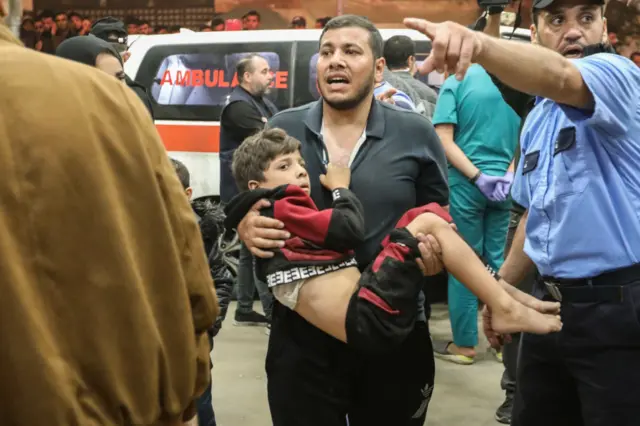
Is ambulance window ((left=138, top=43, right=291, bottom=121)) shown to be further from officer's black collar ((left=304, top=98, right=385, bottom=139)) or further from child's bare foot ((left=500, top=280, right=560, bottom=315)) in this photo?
child's bare foot ((left=500, top=280, right=560, bottom=315))

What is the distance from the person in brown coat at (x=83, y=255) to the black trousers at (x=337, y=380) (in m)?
1.09

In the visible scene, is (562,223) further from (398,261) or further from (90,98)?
(90,98)

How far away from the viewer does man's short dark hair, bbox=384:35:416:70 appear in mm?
5008

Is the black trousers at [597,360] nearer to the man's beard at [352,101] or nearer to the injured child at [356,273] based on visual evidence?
the injured child at [356,273]

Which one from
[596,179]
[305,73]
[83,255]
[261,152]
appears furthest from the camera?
[305,73]

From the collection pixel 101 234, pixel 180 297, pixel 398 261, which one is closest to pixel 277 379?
pixel 398 261

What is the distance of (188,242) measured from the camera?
126 centimetres

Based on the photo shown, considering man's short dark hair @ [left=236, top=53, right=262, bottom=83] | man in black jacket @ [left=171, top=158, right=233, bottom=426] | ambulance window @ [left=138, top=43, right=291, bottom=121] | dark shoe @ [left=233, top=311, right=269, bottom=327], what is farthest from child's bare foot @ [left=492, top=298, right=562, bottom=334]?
ambulance window @ [left=138, top=43, right=291, bottom=121]

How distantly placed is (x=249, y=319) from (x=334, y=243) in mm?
3656

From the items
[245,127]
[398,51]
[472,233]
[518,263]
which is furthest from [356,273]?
[245,127]

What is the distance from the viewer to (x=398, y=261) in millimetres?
2125

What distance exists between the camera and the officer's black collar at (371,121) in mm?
2454

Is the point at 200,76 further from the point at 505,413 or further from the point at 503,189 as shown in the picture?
the point at 505,413

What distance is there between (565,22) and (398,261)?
0.85m
